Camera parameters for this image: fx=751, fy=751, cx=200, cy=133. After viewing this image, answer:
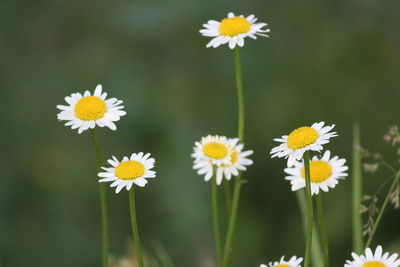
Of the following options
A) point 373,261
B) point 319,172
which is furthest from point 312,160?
point 373,261

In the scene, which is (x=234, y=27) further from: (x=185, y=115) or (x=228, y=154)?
(x=185, y=115)

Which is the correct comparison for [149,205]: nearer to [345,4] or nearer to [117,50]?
[117,50]

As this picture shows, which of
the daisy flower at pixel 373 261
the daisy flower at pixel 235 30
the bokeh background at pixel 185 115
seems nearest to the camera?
the daisy flower at pixel 373 261

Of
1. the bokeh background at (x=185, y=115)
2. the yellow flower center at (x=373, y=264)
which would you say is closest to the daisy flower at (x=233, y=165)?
the yellow flower center at (x=373, y=264)

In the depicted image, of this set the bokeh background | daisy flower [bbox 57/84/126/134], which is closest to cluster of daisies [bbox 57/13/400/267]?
daisy flower [bbox 57/84/126/134]

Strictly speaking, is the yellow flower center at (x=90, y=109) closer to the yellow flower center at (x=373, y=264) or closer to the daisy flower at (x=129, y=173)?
the daisy flower at (x=129, y=173)

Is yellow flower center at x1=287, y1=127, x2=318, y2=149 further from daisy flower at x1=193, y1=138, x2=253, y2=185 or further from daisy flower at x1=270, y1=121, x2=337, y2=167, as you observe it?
daisy flower at x1=193, y1=138, x2=253, y2=185
